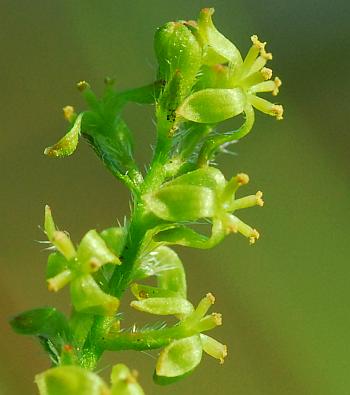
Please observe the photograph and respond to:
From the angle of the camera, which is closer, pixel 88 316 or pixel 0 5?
pixel 88 316

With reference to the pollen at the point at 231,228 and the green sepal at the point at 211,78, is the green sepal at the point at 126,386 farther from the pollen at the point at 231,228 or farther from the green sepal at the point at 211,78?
the green sepal at the point at 211,78

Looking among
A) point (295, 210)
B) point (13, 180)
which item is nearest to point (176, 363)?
point (13, 180)

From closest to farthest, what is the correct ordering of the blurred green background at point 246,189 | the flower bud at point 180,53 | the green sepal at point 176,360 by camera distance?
the green sepal at point 176,360 → the flower bud at point 180,53 → the blurred green background at point 246,189

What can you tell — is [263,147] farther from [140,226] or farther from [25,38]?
[140,226]

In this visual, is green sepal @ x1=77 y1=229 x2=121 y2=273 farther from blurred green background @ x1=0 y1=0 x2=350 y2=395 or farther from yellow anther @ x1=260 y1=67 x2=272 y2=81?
blurred green background @ x1=0 y1=0 x2=350 y2=395

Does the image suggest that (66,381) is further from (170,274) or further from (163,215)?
(170,274)

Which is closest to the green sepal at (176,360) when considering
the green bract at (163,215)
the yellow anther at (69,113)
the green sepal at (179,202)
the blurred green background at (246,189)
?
the green bract at (163,215)

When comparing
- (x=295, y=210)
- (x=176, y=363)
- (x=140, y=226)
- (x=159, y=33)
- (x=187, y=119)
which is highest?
(x=159, y=33)
